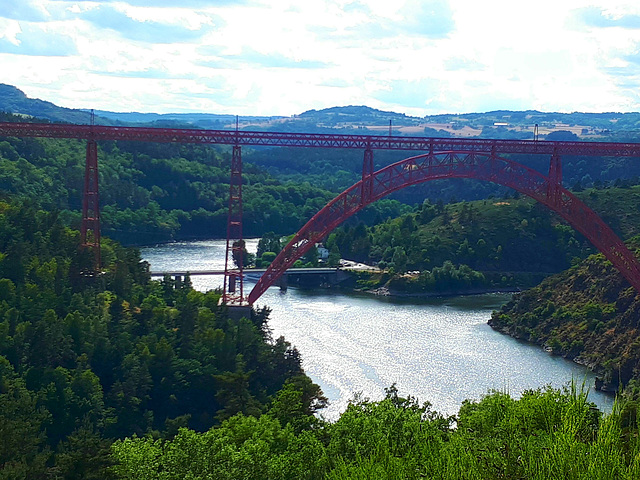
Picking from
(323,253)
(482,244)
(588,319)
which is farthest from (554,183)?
(323,253)

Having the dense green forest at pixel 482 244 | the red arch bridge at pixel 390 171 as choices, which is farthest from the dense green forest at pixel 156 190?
the red arch bridge at pixel 390 171

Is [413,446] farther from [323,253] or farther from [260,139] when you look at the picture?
[323,253]

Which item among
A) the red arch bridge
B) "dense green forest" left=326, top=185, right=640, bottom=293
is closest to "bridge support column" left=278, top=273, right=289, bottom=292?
"dense green forest" left=326, top=185, right=640, bottom=293

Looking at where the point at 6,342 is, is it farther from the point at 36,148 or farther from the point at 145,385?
the point at 36,148

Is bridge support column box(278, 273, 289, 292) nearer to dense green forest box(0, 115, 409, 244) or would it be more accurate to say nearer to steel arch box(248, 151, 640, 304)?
dense green forest box(0, 115, 409, 244)

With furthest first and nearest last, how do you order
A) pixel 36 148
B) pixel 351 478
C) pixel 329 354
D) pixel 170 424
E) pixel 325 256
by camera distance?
pixel 36 148 → pixel 325 256 → pixel 329 354 → pixel 170 424 → pixel 351 478

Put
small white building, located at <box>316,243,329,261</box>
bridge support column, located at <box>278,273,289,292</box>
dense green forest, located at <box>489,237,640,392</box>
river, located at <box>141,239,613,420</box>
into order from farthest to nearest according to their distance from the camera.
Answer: small white building, located at <box>316,243,329,261</box>, bridge support column, located at <box>278,273,289,292</box>, dense green forest, located at <box>489,237,640,392</box>, river, located at <box>141,239,613,420</box>

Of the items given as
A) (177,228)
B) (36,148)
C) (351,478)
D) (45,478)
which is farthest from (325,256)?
(351,478)
